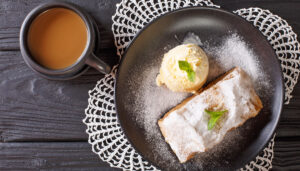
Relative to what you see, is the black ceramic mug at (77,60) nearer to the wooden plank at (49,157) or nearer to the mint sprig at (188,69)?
the mint sprig at (188,69)

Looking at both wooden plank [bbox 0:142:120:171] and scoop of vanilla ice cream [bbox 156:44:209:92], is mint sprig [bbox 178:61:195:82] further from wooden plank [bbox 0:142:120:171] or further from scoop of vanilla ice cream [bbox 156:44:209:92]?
wooden plank [bbox 0:142:120:171]

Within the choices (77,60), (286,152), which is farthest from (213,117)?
(77,60)

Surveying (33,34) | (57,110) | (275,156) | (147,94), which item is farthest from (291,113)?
(33,34)

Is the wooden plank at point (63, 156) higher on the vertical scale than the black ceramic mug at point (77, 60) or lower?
lower

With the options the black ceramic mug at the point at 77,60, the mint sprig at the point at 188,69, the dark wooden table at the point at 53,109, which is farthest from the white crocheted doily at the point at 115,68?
the mint sprig at the point at 188,69

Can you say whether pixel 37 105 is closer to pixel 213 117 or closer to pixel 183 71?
pixel 183 71

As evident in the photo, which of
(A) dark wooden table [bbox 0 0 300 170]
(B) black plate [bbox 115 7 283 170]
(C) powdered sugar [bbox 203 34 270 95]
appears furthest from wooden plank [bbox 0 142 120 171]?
(C) powdered sugar [bbox 203 34 270 95]
